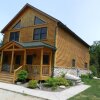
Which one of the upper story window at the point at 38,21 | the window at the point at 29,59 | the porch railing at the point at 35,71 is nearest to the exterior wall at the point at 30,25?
the upper story window at the point at 38,21

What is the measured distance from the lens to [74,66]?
87.5ft

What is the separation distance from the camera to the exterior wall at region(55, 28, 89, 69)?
21.5m

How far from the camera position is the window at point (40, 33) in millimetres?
22078

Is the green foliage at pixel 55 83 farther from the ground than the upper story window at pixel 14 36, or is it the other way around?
the upper story window at pixel 14 36

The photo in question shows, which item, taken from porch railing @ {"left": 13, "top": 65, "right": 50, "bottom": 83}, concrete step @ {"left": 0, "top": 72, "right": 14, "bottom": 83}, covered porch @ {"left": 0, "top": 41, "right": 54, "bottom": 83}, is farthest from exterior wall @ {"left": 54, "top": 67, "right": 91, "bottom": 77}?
concrete step @ {"left": 0, "top": 72, "right": 14, "bottom": 83}

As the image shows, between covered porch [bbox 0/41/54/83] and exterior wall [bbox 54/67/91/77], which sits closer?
covered porch [bbox 0/41/54/83]

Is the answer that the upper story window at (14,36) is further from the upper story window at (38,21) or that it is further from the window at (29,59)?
the window at (29,59)

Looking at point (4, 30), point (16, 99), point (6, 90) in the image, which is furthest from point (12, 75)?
point (4, 30)

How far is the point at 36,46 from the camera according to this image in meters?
18.9

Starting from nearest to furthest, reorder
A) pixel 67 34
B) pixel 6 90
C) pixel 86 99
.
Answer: pixel 86 99 < pixel 6 90 < pixel 67 34

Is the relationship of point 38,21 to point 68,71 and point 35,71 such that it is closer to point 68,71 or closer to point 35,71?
point 35,71

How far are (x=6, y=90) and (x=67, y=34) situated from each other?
40.4ft

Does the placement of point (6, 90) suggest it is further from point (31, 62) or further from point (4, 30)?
point (4, 30)

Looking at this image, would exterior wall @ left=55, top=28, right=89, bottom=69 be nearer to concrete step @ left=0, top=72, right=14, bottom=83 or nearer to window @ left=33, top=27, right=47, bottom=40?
window @ left=33, top=27, right=47, bottom=40
